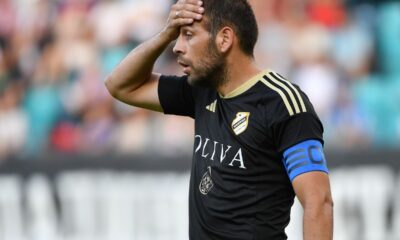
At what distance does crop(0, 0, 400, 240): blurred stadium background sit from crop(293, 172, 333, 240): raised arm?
452 cm

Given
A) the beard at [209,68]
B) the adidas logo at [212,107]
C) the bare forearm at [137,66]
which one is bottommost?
the adidas logo at [212,107]

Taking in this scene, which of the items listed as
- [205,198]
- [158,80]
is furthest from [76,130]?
[205,198]

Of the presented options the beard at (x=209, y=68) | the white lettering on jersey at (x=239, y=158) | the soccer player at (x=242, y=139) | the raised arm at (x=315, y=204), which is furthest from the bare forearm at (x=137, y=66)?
the raised arm at (x=315, y=204)

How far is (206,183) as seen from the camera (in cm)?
493

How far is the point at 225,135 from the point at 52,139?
663 cm

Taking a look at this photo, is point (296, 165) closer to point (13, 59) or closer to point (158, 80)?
point (158, 80)

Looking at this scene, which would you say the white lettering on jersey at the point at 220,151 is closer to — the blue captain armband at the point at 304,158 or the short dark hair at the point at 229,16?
the blue captain armband at the point at 304,158

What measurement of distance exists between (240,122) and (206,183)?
1.23 feet

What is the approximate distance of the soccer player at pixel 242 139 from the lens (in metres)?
4.54

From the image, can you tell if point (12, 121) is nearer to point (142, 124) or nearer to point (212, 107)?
point (142, 124)

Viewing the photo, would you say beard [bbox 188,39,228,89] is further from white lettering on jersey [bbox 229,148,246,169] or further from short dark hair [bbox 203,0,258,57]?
white lettering on jersey [bbox 229,148,246,169]

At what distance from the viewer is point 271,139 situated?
468 cm

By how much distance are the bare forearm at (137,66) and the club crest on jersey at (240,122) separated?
0.75 m

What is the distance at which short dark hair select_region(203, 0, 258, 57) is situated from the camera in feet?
16.1
